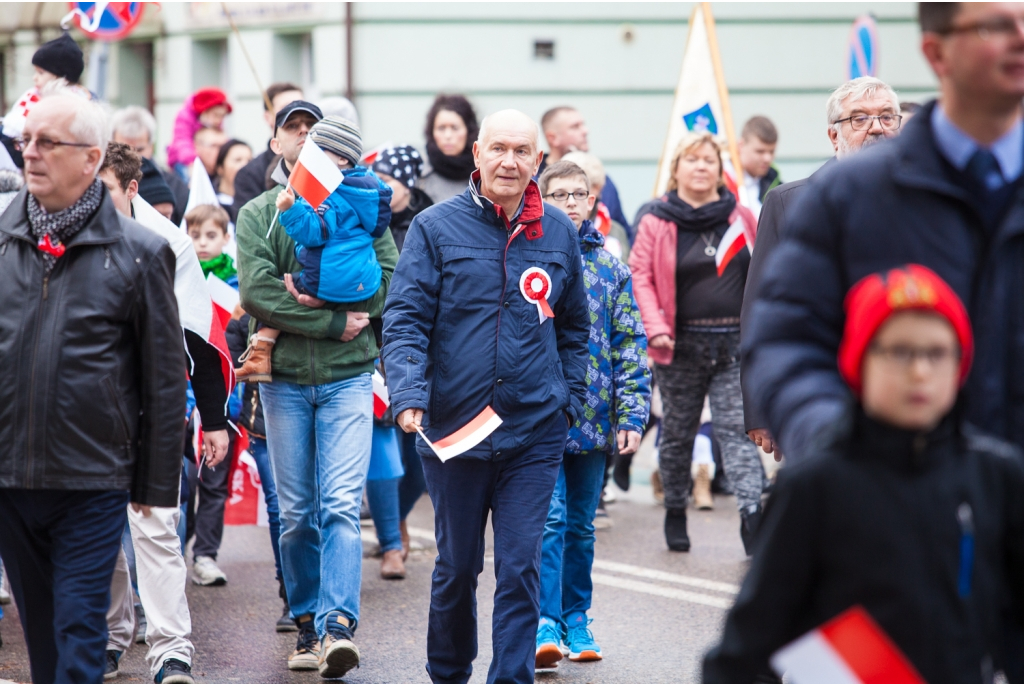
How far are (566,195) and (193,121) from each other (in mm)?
6199

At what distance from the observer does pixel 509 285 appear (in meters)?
4.88

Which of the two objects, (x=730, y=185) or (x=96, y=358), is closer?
(x=96, y=358)

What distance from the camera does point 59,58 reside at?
23.6ft

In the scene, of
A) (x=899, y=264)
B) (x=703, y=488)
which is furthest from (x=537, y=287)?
(x=703, y=488)

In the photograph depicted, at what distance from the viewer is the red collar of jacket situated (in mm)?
4965

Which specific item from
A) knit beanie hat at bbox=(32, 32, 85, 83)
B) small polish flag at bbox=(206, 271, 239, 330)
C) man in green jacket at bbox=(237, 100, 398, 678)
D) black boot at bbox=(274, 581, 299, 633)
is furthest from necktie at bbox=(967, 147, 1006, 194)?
knit beanie hat at bbox=(32, 32, 85, 83)

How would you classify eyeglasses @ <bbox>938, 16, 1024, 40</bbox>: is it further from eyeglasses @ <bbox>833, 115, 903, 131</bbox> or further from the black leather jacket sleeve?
eyeglasses @ <bbox>833, 115, 903, 131</bbox>

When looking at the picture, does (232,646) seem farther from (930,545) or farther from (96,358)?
(930,545)

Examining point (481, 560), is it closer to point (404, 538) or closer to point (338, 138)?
point (338, 138)

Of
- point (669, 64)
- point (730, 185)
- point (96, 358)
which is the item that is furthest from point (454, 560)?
point (669, 64)

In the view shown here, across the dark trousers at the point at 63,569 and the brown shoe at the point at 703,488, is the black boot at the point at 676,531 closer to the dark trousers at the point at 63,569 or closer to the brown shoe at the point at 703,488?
the brown shoe at the point at 703,488

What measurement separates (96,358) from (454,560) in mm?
1485

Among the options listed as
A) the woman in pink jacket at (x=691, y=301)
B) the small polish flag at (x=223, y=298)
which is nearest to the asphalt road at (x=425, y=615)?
the woman in pink jacket at (x=691, y=301)

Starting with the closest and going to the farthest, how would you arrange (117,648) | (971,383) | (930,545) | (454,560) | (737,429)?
1. (930,545)
2. (971,383)
3. (454,560)
4. (117,648)
5. (737,429)
